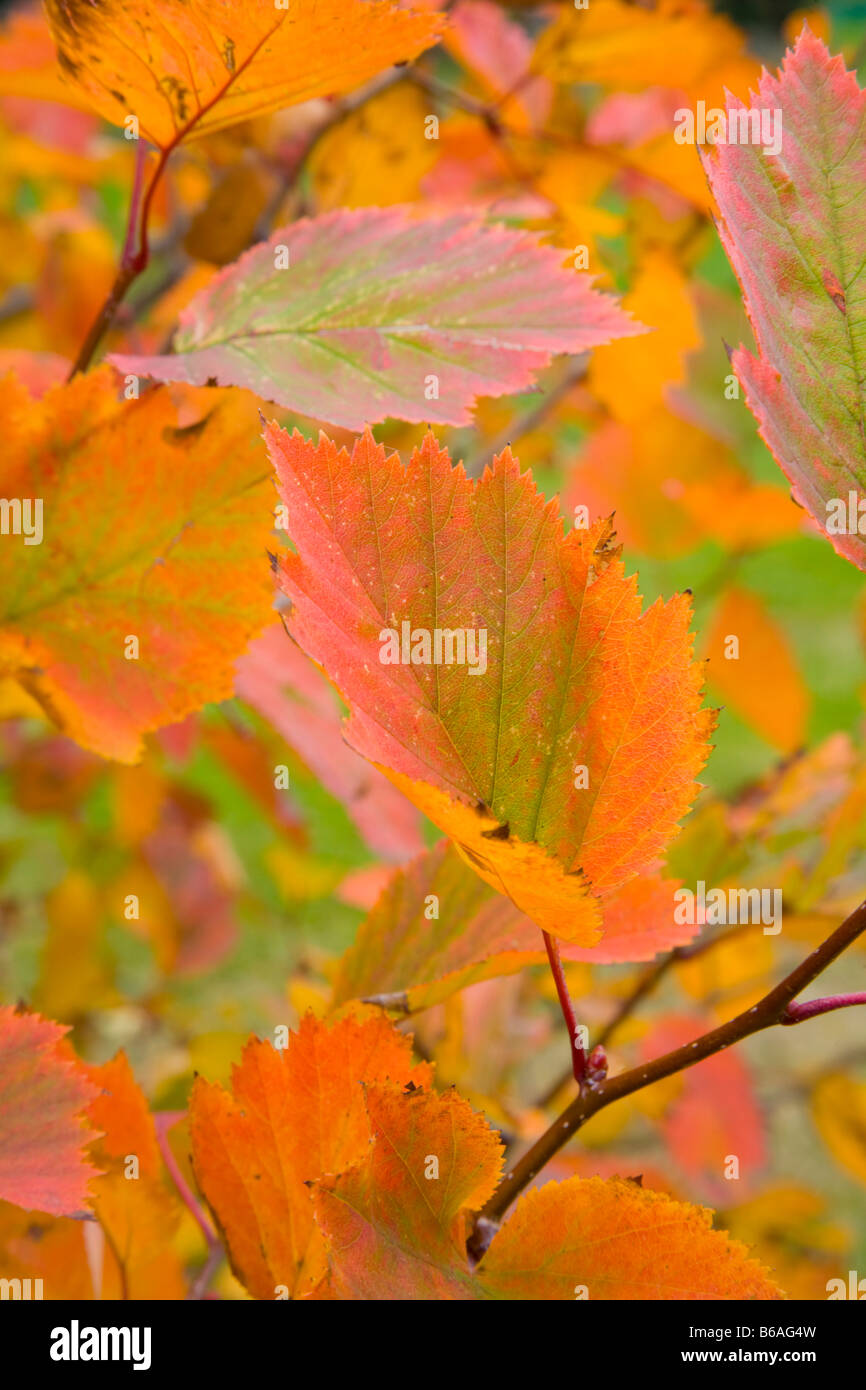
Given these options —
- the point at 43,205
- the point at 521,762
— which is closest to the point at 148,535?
the point at 521,762

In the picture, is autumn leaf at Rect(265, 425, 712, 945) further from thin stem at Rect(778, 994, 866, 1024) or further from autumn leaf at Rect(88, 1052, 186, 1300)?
autumn leaf at Rect(88, 1052, 186, 1300)

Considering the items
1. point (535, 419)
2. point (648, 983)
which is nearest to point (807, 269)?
point (648, 983)

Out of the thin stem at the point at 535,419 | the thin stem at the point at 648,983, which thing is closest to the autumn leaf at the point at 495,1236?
the thin stem at the point at 648,983

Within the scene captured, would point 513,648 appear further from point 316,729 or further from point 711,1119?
point 711,1119

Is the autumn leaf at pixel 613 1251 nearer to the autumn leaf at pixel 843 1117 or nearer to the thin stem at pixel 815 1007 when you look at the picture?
the thin stem at pixel 815 1007

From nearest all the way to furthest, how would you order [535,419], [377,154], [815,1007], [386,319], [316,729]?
[815,1007] → [386,319] → [316,729] → [377,154] → [535,419]

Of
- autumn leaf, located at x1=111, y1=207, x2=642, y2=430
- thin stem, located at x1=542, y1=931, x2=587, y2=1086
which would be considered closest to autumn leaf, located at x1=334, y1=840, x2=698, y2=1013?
thin stem, located at x1=542, y1=931, x2=587, y2=1086
